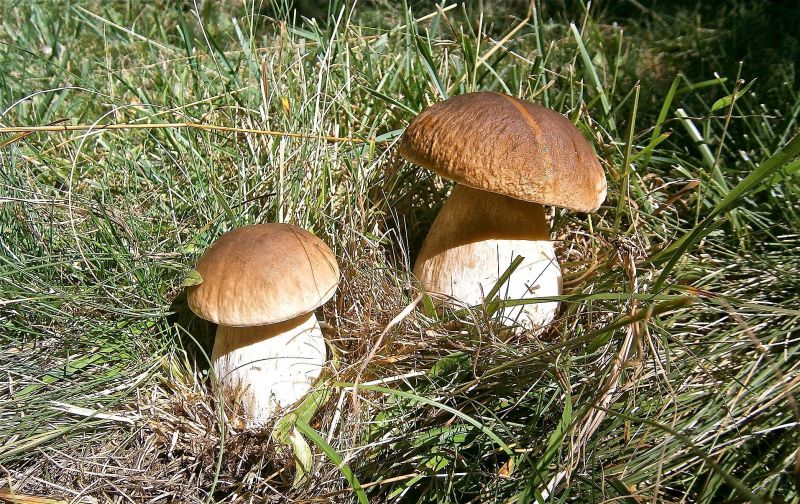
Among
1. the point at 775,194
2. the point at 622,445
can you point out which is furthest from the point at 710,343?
the point at 775,194

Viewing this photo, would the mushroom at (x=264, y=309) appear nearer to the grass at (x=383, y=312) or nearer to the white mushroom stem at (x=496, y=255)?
the grass at (x=383, y=312)

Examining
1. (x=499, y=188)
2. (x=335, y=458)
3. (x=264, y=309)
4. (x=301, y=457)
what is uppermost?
(x=499, y=188)

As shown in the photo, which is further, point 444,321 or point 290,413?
Answer: point 444,321

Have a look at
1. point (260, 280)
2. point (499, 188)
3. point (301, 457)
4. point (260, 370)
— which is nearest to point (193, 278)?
point (260, 280)

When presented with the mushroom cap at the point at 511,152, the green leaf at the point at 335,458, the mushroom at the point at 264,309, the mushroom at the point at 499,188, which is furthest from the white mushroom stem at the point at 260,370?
the mushroom cap at the point at 511,152

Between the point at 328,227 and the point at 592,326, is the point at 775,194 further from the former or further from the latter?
the point at 328,227

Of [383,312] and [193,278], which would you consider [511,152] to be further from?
[193,278]

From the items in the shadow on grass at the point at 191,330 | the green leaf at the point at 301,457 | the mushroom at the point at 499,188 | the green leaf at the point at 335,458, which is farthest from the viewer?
the shadow on grass at the point at 191,330
